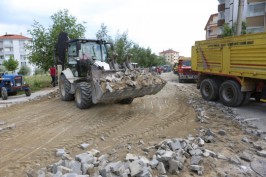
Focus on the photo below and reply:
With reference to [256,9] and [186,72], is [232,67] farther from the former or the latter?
[256,9]

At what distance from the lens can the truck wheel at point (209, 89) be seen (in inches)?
409

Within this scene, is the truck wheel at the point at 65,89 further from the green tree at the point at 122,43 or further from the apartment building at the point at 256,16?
the apartment building at the point at 256,16

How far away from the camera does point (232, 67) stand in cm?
926

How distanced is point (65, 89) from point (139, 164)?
7154mm

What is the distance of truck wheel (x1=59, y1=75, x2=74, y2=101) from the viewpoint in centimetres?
1022

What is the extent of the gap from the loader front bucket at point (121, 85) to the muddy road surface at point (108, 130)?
71 cm

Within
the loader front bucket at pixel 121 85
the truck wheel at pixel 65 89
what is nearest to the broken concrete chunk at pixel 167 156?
the loader front bucket at pixel 121 85

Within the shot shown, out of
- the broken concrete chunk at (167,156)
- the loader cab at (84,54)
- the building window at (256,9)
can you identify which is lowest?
the broken concrete chunk at (167,156)

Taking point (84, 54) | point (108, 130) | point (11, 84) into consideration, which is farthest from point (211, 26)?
point (108, 130)

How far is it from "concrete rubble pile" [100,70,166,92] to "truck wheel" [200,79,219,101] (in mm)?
3225

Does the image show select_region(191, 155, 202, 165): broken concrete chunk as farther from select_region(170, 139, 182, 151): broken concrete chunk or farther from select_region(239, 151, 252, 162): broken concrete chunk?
select_region(239, 151, 252, 162): broken concrete chunk

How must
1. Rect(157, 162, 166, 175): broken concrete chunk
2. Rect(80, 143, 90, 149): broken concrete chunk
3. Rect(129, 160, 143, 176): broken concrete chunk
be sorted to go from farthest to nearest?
1. Rect(80, 143, 90, 149): broken concrete chunk
2. Rect(157, 162, 166, 175): broken concrete chunk
3. Rect(129, 160, 143, 176): broken concrete chunk

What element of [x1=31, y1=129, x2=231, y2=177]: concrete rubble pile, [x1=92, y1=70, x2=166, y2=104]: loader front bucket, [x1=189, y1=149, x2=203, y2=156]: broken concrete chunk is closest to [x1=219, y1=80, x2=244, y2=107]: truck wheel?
[x1=92, y1=70, x2=166, y2=104]: loader front bucket

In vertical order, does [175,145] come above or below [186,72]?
below
